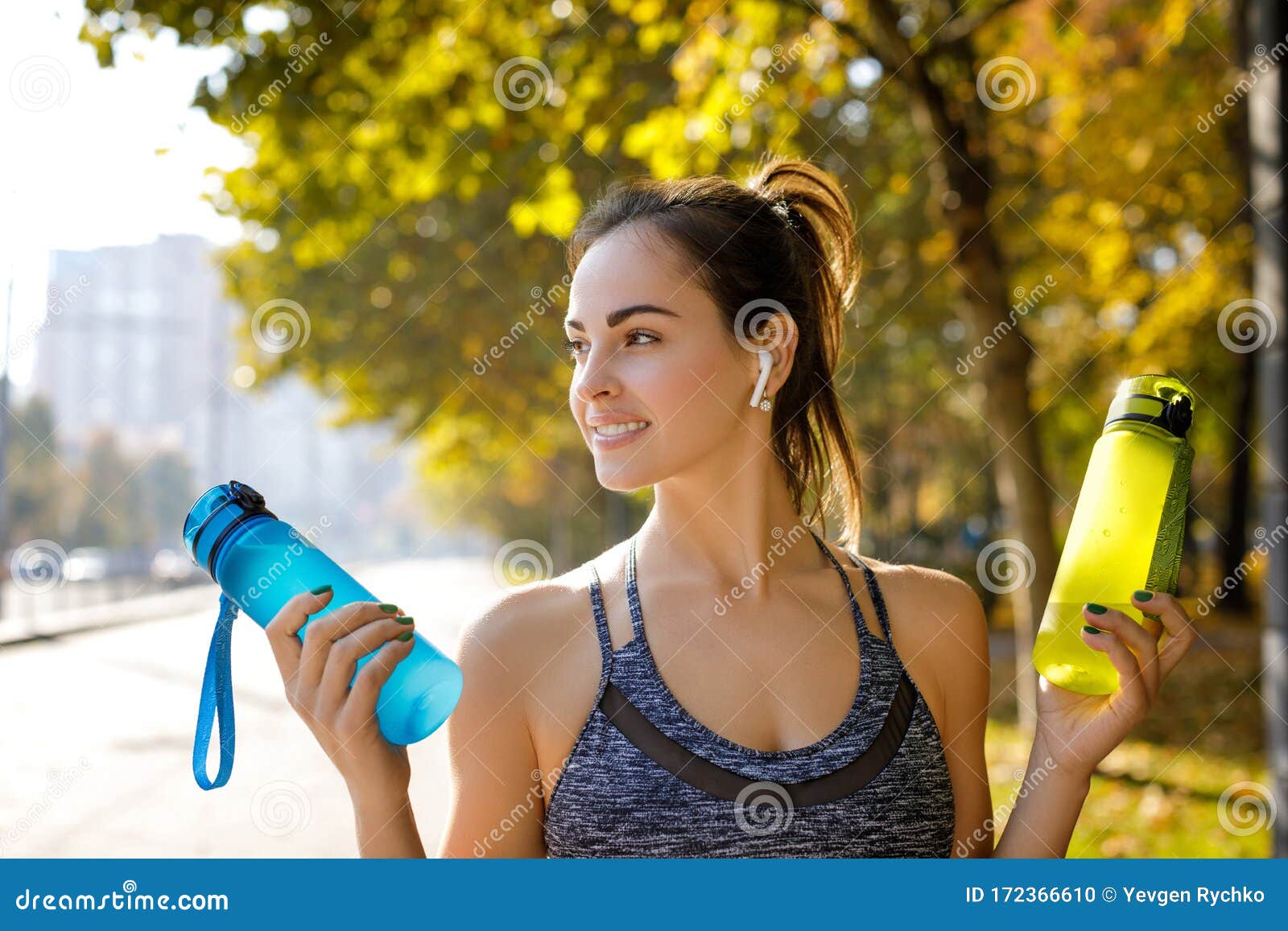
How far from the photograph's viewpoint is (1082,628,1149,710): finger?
73.0 inches

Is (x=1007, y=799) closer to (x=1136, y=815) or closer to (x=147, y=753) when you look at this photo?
(x=1136, y=815)

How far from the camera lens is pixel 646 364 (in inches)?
82.0

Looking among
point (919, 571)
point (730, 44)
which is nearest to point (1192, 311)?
point (730, 44)

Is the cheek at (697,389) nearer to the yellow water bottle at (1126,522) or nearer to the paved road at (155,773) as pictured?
the paved road at (155,773)

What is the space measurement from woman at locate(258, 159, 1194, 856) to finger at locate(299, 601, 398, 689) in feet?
0.13

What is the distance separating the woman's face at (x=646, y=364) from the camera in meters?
2.08

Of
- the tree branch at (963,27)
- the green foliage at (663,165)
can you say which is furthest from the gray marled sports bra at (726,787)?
the tree branch at (963,27)

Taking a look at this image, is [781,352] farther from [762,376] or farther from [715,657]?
[715,657]

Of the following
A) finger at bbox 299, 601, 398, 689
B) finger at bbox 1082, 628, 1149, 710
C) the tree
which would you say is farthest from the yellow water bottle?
the tree

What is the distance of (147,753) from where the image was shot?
996cm

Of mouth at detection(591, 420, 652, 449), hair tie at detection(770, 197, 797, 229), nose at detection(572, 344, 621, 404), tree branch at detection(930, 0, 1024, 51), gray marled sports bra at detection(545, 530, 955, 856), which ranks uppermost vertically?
tree branch at detection(930, 0, 1024, 51)

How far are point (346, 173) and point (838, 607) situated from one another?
14.7 ft

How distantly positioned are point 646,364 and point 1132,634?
0.96m

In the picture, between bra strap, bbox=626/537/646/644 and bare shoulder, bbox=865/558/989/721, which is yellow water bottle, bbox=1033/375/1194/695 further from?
bra strap, bbox=626/537/646/644
